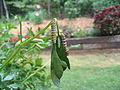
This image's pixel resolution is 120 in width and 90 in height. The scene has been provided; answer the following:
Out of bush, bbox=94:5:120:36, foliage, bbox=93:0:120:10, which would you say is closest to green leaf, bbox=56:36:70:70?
bush, bbox=94:5:120:36

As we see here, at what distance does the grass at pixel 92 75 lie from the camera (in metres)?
2.56

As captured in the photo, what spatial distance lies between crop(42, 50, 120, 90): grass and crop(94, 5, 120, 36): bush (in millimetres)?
1505

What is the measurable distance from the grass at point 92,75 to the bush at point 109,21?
1505mm

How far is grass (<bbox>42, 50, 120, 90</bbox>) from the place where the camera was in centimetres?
256

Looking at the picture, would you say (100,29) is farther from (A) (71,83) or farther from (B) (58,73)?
(B) (58,73)

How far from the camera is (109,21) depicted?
5680mm

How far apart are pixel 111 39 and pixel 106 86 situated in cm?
323

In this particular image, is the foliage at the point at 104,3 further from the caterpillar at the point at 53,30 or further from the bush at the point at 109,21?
the caterpillar at the point at 53,30

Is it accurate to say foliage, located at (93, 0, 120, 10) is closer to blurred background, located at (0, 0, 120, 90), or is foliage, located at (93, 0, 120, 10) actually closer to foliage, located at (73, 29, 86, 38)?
blurred background, located at (0, 0, 120, 90)

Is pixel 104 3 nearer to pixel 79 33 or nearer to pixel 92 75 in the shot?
pixel 79 33

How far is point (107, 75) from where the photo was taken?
3.07 meters

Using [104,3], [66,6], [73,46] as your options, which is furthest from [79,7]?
[73,46]

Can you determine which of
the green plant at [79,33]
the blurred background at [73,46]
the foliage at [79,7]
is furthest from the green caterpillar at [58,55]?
the foliage at [79,7]

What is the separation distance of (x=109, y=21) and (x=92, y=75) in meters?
2.90
